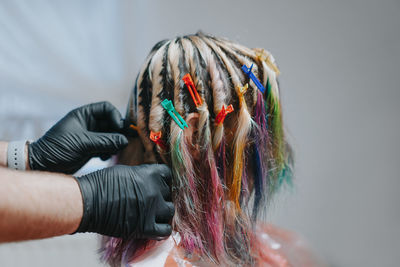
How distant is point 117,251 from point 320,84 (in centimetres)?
139

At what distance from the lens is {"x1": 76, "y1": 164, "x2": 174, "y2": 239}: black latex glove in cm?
73

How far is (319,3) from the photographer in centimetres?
162

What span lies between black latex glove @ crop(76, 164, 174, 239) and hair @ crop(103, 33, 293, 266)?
6cm

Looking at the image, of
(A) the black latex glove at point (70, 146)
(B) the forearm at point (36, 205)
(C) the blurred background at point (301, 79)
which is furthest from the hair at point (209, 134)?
(C) the blurred background at point (301, 79)

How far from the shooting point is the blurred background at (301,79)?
1483 millimetres

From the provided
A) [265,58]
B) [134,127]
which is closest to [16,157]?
[134,127]

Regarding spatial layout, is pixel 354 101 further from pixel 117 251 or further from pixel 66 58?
pixel 66 58

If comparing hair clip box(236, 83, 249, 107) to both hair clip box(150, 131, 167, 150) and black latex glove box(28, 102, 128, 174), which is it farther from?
black latex glove box(28, 102, 128, 174)

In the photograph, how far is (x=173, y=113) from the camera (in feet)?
2.61

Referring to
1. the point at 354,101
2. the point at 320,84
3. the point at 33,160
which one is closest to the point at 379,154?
the point at 354,101

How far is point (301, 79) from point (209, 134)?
3.70 ft

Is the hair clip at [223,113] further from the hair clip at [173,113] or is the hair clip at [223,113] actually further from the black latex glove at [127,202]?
the black latex glove at [127,202]

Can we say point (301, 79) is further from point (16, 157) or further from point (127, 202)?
point (16, 157)

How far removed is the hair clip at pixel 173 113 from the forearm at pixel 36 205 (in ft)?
0.96
